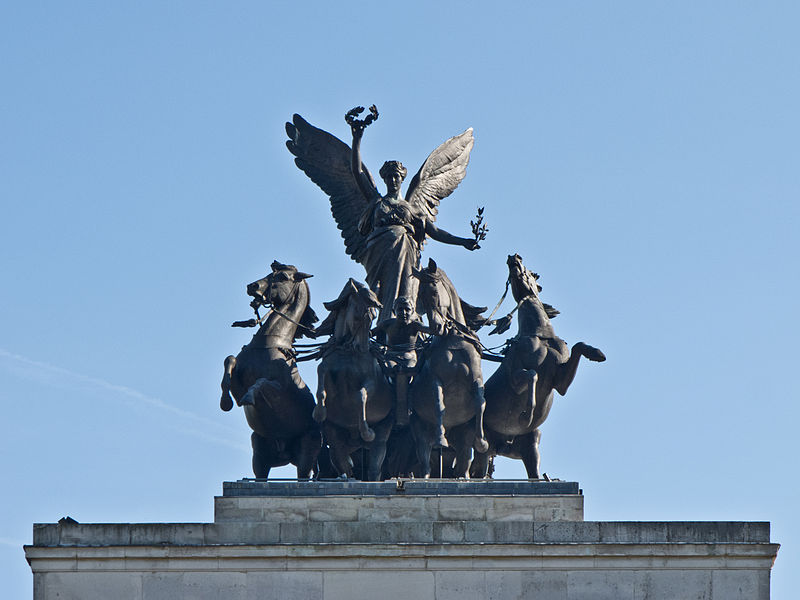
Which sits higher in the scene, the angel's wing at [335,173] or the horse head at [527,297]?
the angel's wing at [335,173]

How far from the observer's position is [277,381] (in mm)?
43125

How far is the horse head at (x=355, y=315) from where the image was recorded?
4272 cm

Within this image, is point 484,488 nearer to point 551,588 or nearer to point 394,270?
point 551,588

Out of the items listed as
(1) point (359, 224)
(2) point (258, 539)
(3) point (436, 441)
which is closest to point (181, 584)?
A: (2) point (258, 539)

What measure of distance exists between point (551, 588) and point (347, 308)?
5.12 metres

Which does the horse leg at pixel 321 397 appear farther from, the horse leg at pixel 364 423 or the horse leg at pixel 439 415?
the horse leg at pixel 439 415

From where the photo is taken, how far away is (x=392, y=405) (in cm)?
4319

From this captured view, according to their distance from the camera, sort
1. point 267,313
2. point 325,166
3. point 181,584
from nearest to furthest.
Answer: point 181,584 < point 267,313 < point 325,166

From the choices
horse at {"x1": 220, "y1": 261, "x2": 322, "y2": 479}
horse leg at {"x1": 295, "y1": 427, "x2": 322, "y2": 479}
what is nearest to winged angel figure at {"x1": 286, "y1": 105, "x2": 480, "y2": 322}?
horse at {"x1": 220, "y1": 261, "x2": 322, "y2": 479}

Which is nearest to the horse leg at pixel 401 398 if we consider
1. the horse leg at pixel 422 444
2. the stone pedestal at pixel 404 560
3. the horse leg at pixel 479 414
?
the horse leg at pixel 422 444

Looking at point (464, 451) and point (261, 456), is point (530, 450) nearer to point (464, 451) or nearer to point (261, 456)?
point (464, 451)

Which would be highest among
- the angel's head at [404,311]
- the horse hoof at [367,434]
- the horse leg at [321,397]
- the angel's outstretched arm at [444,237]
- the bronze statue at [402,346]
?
the angel's outstretched arm at [444,237]

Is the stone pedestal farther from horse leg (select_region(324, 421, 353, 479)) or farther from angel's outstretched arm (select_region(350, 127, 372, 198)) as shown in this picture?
angel's outstretched arm (select_region(350, 127, 372, 198))

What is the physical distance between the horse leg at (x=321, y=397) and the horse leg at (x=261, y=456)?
1510 mm
